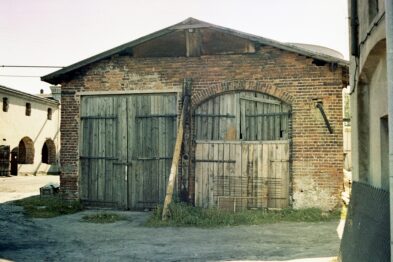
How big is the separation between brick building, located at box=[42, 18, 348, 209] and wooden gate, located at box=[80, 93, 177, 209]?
0.03 m

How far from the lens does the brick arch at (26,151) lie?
25.6 meters

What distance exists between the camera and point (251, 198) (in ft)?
32.0

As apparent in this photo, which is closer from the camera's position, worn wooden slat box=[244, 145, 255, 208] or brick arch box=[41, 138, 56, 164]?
worn wooden slat box=[244, 145, 255, 208]

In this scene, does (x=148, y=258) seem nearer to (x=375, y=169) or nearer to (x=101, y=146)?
(x=375, y=169)

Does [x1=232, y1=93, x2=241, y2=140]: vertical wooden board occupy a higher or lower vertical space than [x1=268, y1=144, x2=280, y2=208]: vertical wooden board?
higher

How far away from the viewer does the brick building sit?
9.52m

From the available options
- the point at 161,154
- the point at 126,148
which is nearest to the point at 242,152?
the point at 161,154

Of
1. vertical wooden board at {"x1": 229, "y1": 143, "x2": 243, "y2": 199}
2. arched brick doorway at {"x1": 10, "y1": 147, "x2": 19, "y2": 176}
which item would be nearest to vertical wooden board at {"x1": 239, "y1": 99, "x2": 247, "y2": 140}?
vertical wooden board at {"x1": 229, "y1": 143, "x2": 243, "y2": 199}

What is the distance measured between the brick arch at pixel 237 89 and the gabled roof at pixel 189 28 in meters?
1.08

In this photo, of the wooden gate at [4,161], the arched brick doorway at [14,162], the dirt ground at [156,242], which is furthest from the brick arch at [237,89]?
the arched brick doorway at [14,162]

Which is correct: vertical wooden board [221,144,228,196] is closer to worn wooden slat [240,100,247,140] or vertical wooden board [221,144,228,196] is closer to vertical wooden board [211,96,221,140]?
vertical wooden board [211,96,221,140]

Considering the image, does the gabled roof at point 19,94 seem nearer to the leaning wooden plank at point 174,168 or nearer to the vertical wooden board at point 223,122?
the leaning wooden plank at point 174,168

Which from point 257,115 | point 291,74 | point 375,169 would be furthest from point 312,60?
point 375,169

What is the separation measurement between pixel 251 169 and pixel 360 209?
492 cm
